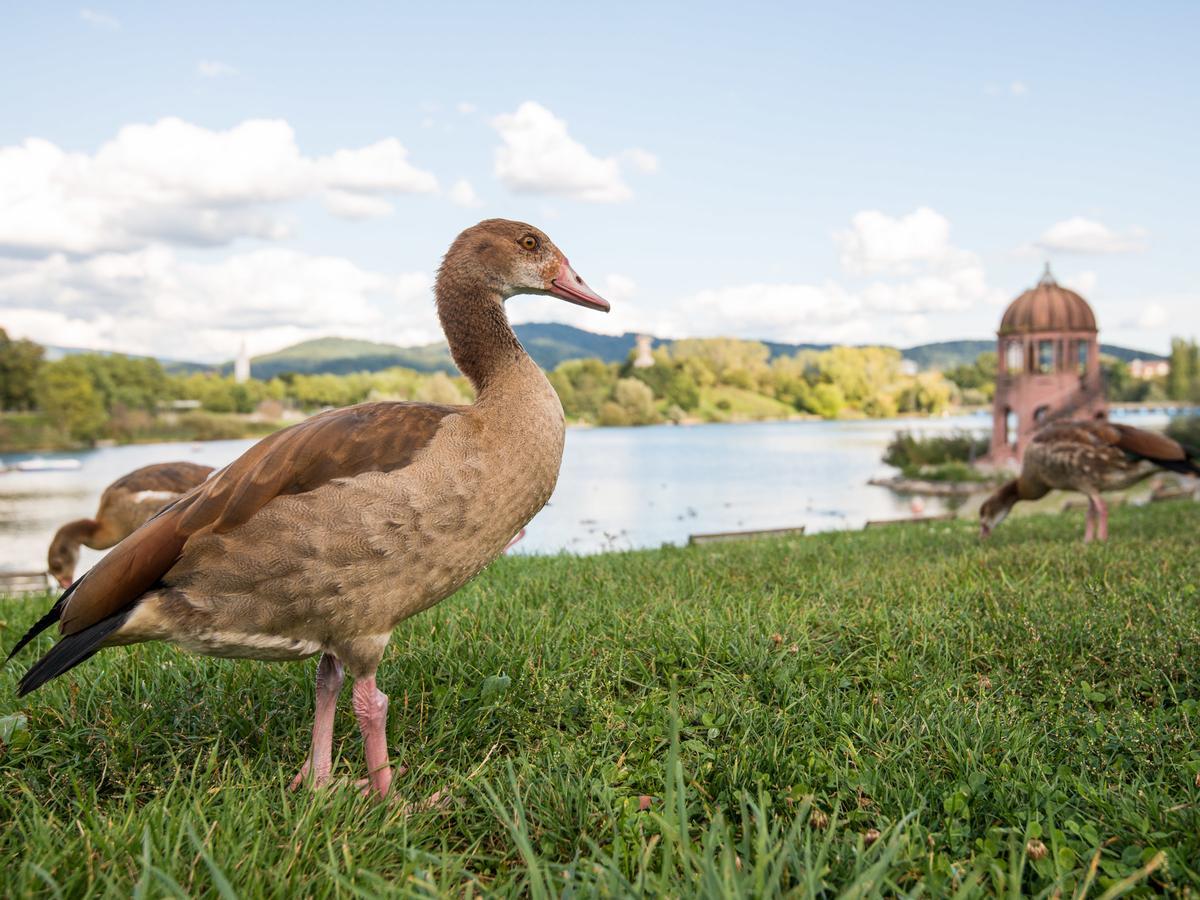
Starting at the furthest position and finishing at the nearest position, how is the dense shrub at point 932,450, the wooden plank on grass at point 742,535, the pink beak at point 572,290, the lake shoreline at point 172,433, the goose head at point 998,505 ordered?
the lake shoreline at point 172,433 → the dense shrub at point 932,450 → the wooden plank on grass at point 742,535 → the goose head at point 998,505 → the pink beak at point 572,290

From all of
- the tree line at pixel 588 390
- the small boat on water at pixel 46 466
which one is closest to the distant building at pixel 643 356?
the tree line at pixel 588 390

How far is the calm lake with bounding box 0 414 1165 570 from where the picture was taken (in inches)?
1304

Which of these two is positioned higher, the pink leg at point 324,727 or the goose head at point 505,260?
the goose head at point 505,260

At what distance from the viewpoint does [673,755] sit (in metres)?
2.06

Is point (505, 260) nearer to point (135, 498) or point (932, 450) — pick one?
point (135, 498)

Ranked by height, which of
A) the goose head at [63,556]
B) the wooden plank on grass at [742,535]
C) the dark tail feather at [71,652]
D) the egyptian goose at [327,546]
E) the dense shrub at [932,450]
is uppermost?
the egyptian goose at [327,546]

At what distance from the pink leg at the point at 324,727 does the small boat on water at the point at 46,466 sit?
3462 inches

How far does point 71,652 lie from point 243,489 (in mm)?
786

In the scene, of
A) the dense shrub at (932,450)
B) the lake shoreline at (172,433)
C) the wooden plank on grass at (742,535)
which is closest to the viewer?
the wooden plank on grass at (742,535)

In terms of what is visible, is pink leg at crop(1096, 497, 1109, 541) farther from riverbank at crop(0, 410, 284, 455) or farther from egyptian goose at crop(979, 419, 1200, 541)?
riverbank at crop(0, 410, 284, 455)

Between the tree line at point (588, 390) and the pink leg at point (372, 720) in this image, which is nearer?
the pink leg at point (372, 720)

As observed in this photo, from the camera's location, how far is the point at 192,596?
117 inches

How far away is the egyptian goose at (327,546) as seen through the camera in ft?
9.74

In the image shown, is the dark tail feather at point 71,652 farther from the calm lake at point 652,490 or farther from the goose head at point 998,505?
the goose head at point 998,505
